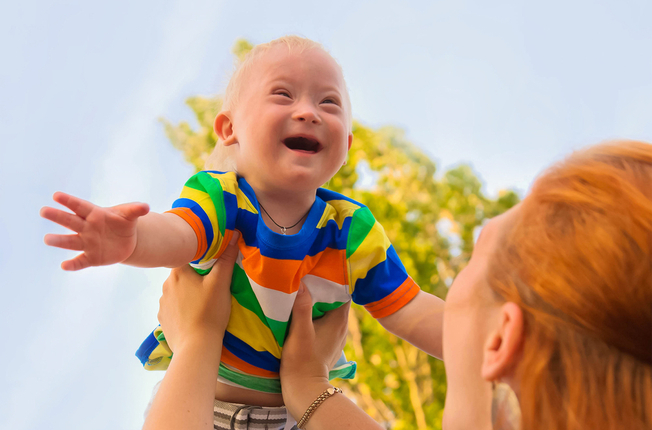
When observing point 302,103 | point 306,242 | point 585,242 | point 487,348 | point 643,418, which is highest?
point 302,103

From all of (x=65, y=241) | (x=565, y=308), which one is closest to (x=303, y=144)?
(x=65, y=241)

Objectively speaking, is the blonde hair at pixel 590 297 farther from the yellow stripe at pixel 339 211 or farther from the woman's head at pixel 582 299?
the yellow stripe at pixel 339 211

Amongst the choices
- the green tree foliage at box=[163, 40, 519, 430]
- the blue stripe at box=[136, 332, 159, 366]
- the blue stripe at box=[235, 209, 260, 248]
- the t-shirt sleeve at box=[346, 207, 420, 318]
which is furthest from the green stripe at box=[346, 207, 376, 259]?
the green tree foliage at box=[163, 40, 519, 430]

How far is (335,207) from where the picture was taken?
1370 millimetres

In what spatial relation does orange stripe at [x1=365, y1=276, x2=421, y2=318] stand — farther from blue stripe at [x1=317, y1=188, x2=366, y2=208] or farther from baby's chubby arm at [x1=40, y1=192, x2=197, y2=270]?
baby's chubby arm at [x1=40, y1=192, x2=197, y2=270]

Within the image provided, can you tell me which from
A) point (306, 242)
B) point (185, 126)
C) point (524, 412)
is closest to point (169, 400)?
point (306, 242)

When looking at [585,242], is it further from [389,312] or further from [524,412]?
[389,312]

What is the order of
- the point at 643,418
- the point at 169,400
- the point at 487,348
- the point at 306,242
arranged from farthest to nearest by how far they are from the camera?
the point at 306,242 < the point at 169,400 < the point at 487,348 < the point at 643,418

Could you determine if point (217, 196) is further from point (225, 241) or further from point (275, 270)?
point (275, 270)

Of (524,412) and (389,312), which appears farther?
(389,312)

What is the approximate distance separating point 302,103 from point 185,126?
399cm

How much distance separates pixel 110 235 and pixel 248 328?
0.48 metres

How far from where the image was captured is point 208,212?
1097 millimetres

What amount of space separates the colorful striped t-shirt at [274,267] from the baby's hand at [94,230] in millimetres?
246
